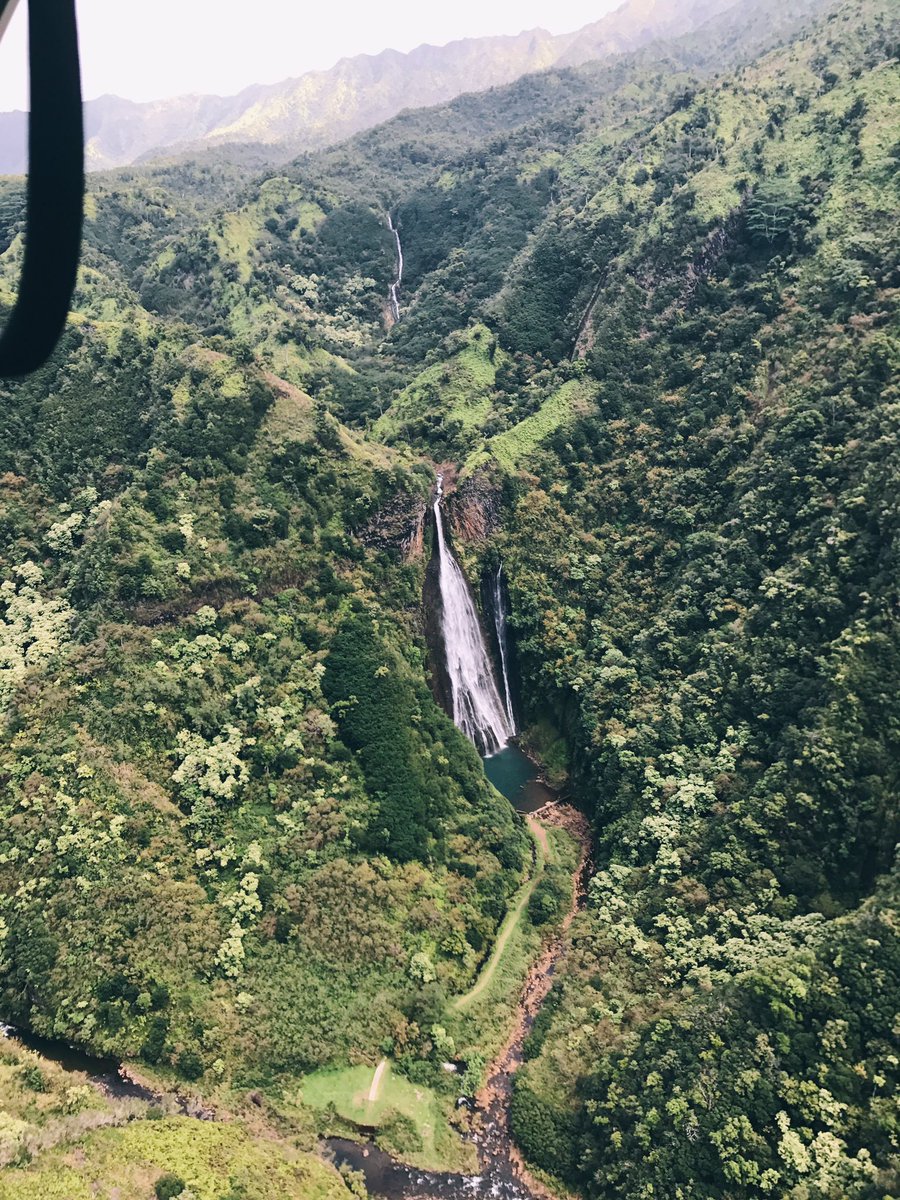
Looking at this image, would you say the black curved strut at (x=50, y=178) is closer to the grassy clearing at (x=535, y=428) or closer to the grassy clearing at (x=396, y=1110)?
the grassy clearing at (x=396, y=1110)

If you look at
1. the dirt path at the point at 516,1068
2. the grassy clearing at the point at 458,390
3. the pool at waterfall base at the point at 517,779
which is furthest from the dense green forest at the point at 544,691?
the pool at waterfall base at the point at 517,779

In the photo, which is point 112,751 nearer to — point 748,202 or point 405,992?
point 405,992

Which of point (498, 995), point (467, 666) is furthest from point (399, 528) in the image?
point (498, 995)

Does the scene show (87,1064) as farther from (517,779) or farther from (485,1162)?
(517,779)

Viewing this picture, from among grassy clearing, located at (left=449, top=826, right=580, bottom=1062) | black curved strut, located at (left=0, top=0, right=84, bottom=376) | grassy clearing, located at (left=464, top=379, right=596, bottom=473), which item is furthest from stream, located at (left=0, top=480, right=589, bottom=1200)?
black curved strut, located at (left=0, top=0, right=84, bottom=376)

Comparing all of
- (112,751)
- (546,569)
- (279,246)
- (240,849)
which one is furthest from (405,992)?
(279,246)

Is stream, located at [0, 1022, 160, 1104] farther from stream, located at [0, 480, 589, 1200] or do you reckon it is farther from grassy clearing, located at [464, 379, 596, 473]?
grassy clearing, located at [464, 379, 596, 473]
